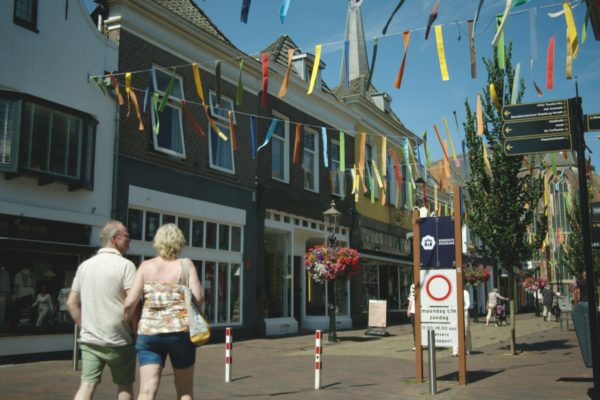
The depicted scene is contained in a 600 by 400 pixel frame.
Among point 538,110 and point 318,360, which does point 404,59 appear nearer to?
point 538,110

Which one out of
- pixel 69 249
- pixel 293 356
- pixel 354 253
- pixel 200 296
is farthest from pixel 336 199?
pixel 200 296

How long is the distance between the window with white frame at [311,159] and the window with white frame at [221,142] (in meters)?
4.67

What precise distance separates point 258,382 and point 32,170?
6.15 m

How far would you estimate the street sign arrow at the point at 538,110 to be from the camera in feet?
26.9

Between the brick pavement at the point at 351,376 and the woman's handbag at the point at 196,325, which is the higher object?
the woman's handbag at the point at 196,325

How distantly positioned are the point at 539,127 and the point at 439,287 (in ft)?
9.04

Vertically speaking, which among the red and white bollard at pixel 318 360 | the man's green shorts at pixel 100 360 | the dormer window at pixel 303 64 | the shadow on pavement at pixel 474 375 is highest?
the dormer window at pixel 303 64

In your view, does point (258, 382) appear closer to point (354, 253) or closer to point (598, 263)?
point (354, 253)

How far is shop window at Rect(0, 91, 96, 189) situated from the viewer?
38.3ft

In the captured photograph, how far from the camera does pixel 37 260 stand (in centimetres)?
1218

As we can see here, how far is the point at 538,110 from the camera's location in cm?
833

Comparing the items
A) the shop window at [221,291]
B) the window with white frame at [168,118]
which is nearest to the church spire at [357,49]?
the shop window at [221,291]

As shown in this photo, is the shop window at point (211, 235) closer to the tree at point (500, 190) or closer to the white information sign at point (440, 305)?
the tree at point (500, 190)

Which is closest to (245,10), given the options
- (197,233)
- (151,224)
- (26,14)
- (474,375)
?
(26,14)
